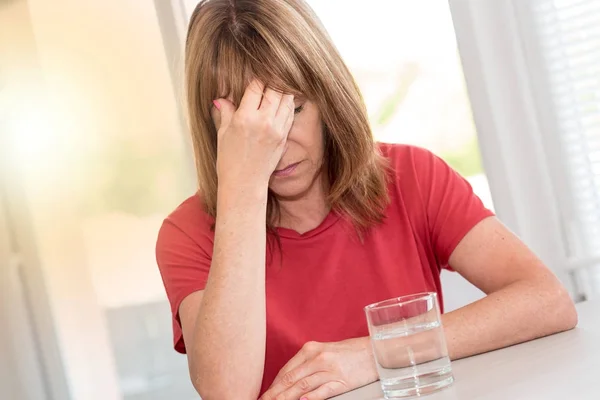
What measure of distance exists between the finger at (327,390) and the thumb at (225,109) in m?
0.44

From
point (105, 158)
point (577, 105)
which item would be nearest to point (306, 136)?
point (577, 105)

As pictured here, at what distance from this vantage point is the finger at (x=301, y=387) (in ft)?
3.45

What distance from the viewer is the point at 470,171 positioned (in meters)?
2.62

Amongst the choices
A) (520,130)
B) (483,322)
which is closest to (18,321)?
(520,130)

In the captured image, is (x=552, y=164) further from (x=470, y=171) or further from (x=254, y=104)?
(x=254, y=104)

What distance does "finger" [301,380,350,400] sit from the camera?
1.05 m

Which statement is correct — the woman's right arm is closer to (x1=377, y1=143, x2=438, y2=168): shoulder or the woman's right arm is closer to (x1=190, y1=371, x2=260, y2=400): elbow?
(x1=190, y1=371, x2=260, y2=400): elbow

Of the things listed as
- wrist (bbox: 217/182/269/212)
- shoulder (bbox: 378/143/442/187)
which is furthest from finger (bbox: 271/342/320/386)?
shoulder (bbox: 378/143/442/187)

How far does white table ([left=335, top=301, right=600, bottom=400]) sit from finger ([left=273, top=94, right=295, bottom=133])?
0.42 metres

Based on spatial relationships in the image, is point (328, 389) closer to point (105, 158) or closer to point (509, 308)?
point (509, 308)

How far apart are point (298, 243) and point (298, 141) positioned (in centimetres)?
19

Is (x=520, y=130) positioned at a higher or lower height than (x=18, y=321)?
higher

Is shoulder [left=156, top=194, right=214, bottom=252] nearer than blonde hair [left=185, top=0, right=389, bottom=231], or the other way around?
blonde hair [left=185, top=0, right=389, bottom=231]

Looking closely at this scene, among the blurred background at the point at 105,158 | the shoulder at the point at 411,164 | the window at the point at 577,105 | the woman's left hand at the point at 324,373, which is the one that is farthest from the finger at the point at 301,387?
the blurred background at the point at 105,158
